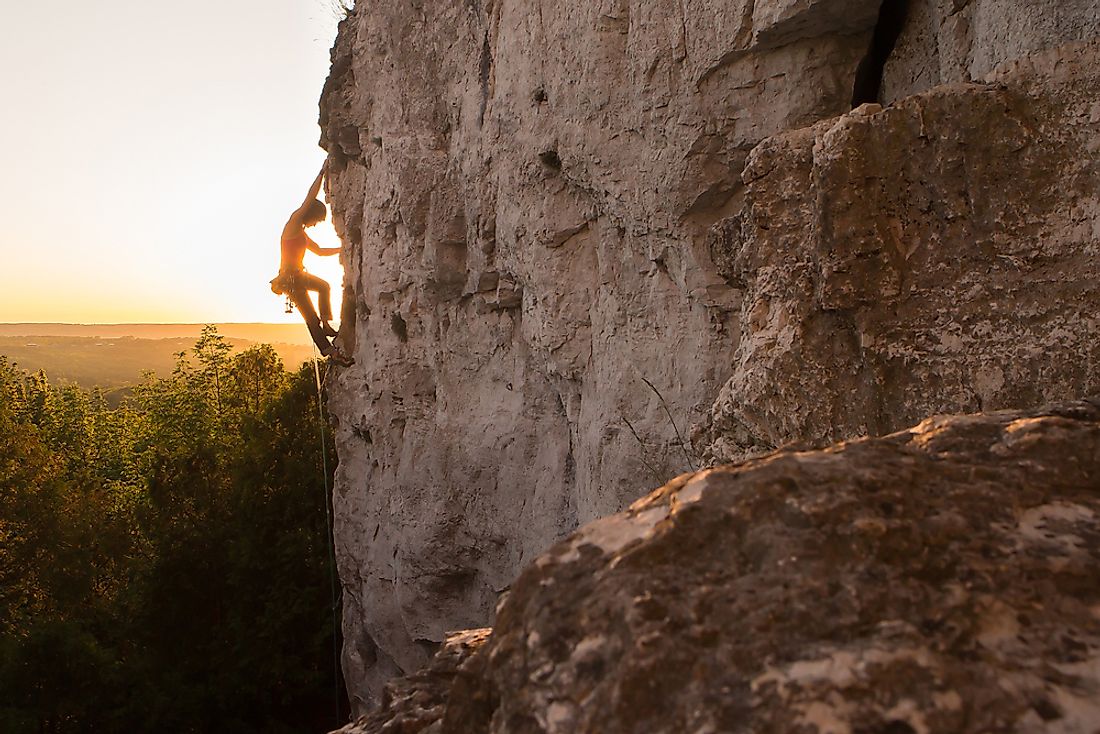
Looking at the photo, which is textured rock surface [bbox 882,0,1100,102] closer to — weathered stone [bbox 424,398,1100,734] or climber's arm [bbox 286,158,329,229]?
weathered stone [bbox 424,398,1100,734]

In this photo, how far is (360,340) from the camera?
313 inches

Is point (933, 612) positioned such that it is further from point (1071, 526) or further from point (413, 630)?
point (413, 630)

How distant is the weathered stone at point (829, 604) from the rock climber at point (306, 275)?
761 centimetres

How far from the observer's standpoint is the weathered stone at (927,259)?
5.91ft

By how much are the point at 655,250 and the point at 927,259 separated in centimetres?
192

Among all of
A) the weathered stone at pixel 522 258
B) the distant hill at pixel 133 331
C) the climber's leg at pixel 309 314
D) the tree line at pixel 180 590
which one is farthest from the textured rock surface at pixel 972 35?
the distant hill at pixel 133 331

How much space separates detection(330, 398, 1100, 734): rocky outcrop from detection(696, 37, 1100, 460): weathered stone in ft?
2.43

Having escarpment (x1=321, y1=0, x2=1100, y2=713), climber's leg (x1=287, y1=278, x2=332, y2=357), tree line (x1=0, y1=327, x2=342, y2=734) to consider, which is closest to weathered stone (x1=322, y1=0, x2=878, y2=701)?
escarpment (x1=321, y1=0, x2=1100, y2=713)

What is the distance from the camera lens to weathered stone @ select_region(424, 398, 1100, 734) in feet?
2.77

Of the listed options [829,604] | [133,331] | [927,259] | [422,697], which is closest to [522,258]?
[927,259]

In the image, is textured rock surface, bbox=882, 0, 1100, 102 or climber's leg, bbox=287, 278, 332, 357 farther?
climber's leg, bbox=287, 278, 332, 357

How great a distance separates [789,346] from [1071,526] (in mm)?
1189

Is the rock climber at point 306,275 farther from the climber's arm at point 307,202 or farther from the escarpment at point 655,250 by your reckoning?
the escarpment at point 655,250

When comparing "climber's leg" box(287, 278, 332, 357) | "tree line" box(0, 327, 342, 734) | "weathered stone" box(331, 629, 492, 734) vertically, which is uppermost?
"climber's leg" box(287, 278, 332, 357)
